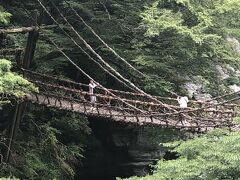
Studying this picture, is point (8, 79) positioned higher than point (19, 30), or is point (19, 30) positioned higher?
point (19, 30)

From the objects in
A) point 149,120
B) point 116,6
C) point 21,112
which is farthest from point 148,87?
point 21,112

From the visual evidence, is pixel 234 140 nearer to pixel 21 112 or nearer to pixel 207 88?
pixel 21 112

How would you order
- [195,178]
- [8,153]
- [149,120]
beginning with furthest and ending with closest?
1. [149,120]
2. [8,153]
3. [195,178]

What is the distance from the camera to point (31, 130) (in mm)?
11633

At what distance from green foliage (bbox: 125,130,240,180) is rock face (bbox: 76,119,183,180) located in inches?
256

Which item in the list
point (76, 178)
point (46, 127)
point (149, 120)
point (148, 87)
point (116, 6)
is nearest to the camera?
point (149, 120)

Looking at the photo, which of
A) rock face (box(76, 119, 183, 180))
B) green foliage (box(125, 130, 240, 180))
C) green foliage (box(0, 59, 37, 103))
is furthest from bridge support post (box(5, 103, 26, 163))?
rock face (box(76, 119, 183, 180))

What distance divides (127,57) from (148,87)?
1169 mm

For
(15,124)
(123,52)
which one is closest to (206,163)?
(15,124)

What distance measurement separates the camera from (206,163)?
20.5 feet

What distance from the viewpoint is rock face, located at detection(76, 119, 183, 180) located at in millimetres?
14336

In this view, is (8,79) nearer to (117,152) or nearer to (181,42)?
(181,42)

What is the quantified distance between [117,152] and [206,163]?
865 cm

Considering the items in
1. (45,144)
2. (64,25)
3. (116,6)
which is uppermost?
(116,6)
